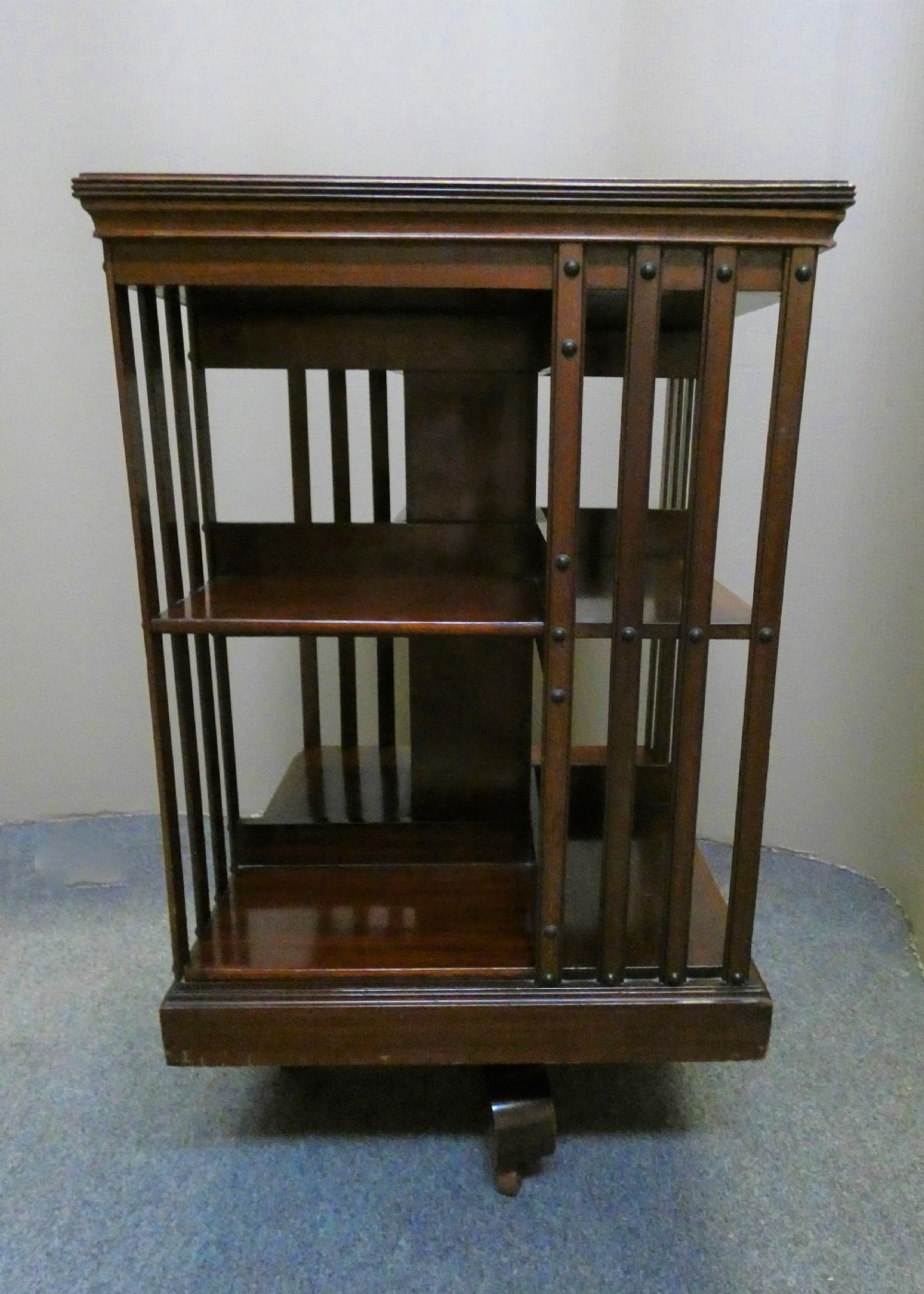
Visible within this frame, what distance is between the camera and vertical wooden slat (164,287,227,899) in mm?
942

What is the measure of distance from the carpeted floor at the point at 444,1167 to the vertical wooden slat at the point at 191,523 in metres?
0.29

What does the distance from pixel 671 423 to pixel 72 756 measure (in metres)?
1.29

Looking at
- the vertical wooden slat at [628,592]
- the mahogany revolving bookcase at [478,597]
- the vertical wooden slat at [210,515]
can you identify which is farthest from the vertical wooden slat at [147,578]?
the vertical wooden slat at [628,592]

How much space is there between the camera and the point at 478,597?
928mm

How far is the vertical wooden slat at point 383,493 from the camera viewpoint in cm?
127

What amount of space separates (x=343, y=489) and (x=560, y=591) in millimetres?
606

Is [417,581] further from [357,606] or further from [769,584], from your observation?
[769,584]

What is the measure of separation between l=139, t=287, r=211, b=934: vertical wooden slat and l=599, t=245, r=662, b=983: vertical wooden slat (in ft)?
1.48

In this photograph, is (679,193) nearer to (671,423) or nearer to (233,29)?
(671,423)

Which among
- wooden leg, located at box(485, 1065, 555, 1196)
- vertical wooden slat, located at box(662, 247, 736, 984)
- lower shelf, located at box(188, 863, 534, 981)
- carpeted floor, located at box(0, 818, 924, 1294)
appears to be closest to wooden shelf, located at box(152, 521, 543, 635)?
vertical wooden slat, located at box(662, 247, 736, 984)

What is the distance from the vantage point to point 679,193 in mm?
721

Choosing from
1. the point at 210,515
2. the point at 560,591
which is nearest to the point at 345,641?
the point at 210,515

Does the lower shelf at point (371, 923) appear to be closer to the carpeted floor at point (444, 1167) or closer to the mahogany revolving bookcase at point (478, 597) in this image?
the mahogany revolving bookcase at point (478, 597)

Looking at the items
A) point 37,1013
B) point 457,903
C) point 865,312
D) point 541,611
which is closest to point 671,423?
point 865,312
